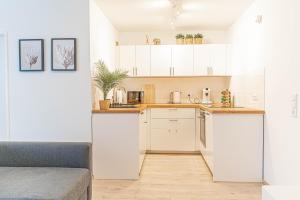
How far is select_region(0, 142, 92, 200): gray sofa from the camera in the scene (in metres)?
2.04

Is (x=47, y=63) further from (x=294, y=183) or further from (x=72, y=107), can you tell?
(x=294, y=183)

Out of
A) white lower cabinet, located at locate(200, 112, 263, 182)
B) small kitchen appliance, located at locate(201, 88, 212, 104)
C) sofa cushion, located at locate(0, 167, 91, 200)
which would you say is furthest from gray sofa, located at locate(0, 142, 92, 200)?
small kitchen appliance, located at locate(201, 88, 212, 104)

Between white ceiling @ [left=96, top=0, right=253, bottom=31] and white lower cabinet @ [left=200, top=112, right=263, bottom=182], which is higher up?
white ceiling @ [left=96, top=0, right=253, bottom=31]

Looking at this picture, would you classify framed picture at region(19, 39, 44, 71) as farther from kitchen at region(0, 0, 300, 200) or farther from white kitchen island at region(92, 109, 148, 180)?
white kitchen island at region(92, 109, 148, 180)

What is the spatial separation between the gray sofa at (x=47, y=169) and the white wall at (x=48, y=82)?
1.03 meters

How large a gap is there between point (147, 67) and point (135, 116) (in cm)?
216

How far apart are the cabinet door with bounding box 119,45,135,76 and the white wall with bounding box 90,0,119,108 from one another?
141 mm

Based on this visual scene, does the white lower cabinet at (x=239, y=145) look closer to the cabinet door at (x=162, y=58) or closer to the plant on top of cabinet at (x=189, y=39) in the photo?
the cabinet door at (x=162, y=58)

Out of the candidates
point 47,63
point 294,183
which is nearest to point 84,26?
point 47,63

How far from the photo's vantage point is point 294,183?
8.91 ft

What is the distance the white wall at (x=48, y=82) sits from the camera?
368 cm

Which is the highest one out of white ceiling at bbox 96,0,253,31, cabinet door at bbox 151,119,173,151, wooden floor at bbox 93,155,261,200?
white ceiling at bbox 96,0,253,31

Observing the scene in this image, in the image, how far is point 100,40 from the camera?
433cm

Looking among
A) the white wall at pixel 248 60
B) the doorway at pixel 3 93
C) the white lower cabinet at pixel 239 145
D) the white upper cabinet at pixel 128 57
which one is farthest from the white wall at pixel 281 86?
the doorway at pixel 3 93
